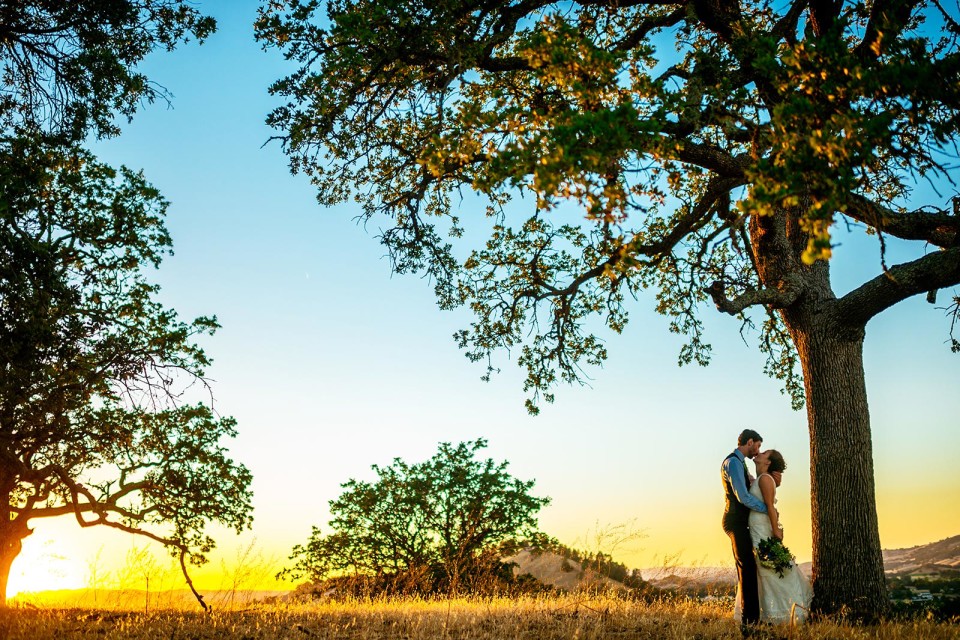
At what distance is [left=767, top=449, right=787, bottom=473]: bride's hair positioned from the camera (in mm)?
9617

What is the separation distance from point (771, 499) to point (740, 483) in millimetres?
482

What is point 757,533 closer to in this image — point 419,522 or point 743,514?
point 743,514

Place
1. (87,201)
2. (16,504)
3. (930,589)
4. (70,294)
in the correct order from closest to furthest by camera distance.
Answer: (70,294), (87,201), (16,504), (930,589)

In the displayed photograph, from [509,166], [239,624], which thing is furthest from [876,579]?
[239,624]

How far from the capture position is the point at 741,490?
9469 mm

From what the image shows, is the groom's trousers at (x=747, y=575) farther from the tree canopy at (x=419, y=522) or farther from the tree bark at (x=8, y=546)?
the tree bark at (x=8, y=546)

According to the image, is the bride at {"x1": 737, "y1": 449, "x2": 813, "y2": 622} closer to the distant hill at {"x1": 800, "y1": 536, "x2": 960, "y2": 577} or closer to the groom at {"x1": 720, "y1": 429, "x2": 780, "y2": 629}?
the groom at {"x1": 720, "y1": 429, "x2": 780, "y2": 629}

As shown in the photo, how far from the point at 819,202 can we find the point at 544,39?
333 centimetres

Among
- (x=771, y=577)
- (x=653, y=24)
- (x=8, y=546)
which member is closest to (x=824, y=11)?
(x=653, y=24)

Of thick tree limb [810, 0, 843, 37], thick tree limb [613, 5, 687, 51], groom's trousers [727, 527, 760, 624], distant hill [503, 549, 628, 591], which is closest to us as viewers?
groom's trousers [727, 527, 760, 624]

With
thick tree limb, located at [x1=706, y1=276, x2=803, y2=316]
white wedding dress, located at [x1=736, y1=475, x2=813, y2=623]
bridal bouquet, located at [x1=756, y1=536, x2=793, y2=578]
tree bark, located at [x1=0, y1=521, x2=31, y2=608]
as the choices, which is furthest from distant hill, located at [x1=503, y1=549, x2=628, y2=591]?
tree bark, located at [x1=0, y1=521, x2=31, y2=608]

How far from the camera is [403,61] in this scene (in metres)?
9.98

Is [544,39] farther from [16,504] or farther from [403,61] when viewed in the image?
[16,504]

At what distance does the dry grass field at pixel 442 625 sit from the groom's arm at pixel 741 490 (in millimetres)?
1565
